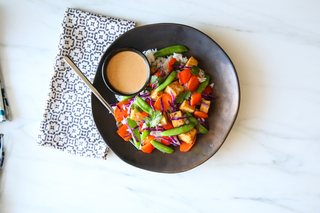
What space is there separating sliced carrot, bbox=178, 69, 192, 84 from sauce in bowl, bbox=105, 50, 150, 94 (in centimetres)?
31

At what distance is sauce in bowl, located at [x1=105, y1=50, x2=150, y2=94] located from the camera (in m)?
1.99

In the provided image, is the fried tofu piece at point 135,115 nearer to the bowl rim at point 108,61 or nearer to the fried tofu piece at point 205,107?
the bowl rim at point 108,61

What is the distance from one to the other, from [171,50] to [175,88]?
0.38 metres

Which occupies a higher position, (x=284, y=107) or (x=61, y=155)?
(x=284, y=107)

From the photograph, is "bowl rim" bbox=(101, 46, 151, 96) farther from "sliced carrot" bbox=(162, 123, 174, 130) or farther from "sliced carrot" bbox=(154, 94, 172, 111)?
"sliced carrot" bbox=(162, 123, 174, 130)

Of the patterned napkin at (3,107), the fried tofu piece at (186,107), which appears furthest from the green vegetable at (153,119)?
the patterned napkin at (3,107)

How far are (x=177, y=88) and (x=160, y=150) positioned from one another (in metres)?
0.62

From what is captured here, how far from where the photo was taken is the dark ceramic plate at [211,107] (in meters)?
2.03

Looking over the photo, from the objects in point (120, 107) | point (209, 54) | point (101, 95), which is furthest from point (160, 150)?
point (209, 54)

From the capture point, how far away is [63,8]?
2275mm

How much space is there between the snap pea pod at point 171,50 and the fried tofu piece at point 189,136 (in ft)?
2.48

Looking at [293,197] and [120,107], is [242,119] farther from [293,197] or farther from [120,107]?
[120,107]

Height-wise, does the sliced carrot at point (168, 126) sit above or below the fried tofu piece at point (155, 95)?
below

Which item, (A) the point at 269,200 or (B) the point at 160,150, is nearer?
(B) the point at 160,150
